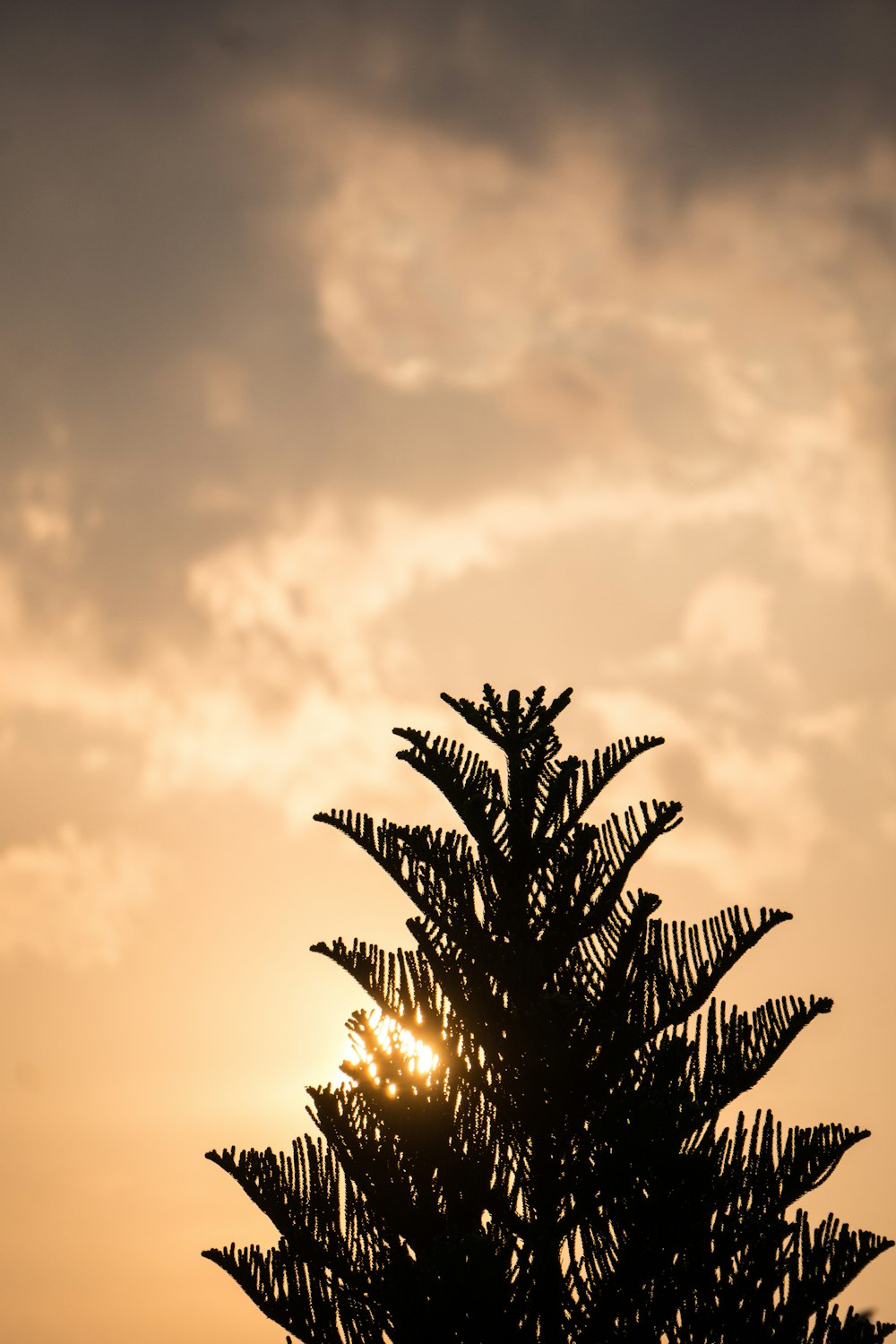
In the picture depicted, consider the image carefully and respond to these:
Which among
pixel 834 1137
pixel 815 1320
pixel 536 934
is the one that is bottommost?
pixel 815 1320

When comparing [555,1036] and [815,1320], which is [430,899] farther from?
[815,1320]

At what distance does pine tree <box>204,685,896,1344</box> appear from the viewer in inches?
217

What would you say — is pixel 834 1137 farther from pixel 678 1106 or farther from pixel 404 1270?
pixel 404 1270

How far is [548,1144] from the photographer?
5.88 metres

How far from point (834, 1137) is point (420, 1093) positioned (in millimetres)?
2036

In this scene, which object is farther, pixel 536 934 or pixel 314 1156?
pixel 536 934

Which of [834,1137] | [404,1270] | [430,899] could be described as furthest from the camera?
[430,899]

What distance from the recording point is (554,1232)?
223 inches

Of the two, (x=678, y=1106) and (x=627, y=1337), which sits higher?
(x=678, y=1106)

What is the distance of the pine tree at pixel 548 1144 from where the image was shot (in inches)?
217

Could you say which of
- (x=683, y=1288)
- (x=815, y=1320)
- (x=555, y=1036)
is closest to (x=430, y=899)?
(x=555, y=1036)

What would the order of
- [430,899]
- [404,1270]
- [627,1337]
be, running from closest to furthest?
[404,1270], [627,1337], [430,899]

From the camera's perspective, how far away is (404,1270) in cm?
517

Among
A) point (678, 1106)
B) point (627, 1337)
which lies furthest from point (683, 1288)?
point (678, 1106)
